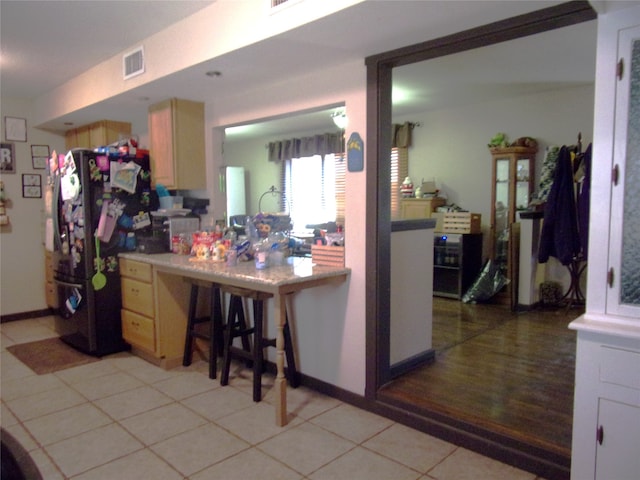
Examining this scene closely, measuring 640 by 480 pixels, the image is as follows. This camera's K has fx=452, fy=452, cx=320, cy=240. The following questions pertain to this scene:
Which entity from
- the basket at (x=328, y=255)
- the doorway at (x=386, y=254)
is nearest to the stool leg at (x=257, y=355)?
the basket at (x=328, y=255)

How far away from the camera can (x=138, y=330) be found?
3428mm

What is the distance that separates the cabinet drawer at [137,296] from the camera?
330cm

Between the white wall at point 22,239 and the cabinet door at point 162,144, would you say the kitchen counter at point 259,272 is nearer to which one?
the cabinet door at point 162,144

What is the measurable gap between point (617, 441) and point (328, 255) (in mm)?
1629

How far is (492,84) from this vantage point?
433cm

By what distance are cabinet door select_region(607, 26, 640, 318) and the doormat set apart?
11.3 ft

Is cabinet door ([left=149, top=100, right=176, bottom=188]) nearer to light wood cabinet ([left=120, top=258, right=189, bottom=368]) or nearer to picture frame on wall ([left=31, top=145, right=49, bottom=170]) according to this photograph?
light wood cabinet ([left=120, top=258, right=189, bottom=368])

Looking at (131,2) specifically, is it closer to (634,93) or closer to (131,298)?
(131,298)

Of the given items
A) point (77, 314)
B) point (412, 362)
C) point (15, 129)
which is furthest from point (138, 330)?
point (15, 129)

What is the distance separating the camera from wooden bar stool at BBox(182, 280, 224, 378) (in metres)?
3.10

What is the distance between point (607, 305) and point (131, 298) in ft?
10.3

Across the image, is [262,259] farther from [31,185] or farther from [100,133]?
[31,185]

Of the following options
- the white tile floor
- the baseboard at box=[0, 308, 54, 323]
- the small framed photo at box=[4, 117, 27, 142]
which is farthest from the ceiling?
Answer: the baseboard at box=[0, 308, 54, 323]

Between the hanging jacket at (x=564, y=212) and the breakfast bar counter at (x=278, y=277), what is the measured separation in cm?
199
